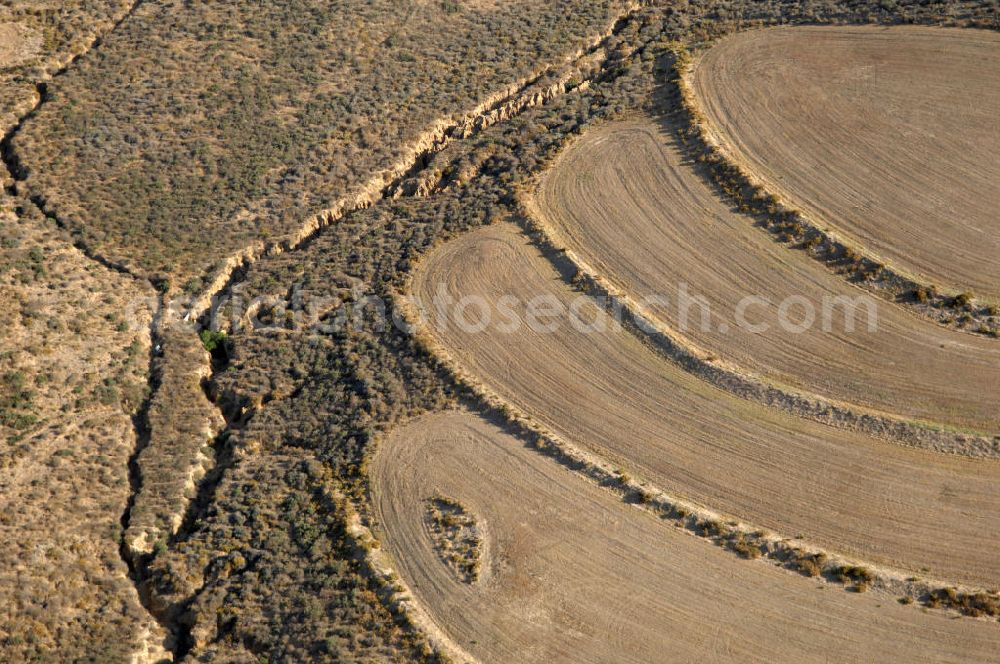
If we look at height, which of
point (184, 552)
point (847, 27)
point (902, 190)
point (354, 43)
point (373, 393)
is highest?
point (847, 27)

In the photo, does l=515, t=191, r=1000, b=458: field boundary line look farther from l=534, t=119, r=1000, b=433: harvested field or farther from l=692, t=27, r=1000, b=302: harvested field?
l=692, t=27, r=1000, b=302: harvested field

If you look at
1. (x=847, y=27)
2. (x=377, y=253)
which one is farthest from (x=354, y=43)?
(x=847, y=27)

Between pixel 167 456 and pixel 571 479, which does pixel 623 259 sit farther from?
pixel 167 456

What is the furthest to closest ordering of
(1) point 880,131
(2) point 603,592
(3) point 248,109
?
(3) point 248,109
(1) point 880,131
(2) point 603,592

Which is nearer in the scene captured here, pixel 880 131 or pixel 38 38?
pixel 880 131

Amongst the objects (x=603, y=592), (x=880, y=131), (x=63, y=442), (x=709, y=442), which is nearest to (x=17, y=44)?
(x=63, y=442)

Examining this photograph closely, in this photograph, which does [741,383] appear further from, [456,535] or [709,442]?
[456,535]
